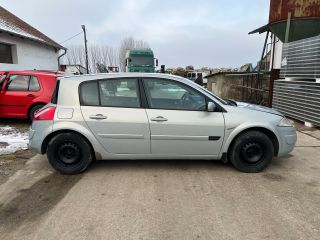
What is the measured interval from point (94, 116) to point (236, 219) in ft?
8.20

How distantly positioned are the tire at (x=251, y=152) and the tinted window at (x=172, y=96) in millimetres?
800

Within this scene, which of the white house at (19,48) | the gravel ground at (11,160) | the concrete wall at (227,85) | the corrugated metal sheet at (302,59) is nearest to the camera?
the gravel ground at (11,160)

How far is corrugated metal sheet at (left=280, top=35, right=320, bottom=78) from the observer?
25.6ft

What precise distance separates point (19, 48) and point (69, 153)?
1312cm

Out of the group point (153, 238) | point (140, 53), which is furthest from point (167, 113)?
point (140, 53)

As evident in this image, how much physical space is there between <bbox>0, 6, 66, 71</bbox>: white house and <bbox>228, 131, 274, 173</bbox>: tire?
1213 centimetres

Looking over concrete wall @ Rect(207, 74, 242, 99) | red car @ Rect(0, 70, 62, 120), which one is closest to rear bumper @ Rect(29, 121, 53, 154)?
red car @ Rect(0, 70, 62, 120)

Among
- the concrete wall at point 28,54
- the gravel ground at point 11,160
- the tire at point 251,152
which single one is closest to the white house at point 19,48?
the concrete wall at point 28,54

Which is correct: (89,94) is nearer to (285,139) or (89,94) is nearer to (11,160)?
(11,160)

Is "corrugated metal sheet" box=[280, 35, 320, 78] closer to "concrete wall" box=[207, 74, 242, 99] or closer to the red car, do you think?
"concrete wall" box=[207, 74, 242, 99]

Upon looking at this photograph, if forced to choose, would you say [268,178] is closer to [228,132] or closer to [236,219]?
[228,132]

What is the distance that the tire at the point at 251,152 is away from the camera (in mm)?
4629

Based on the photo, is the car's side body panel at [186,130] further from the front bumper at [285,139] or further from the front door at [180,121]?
the front bumper at [285,139]

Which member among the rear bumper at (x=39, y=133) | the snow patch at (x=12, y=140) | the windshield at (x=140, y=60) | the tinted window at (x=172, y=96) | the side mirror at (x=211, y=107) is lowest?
the snow patch at (x=12, y=140)
